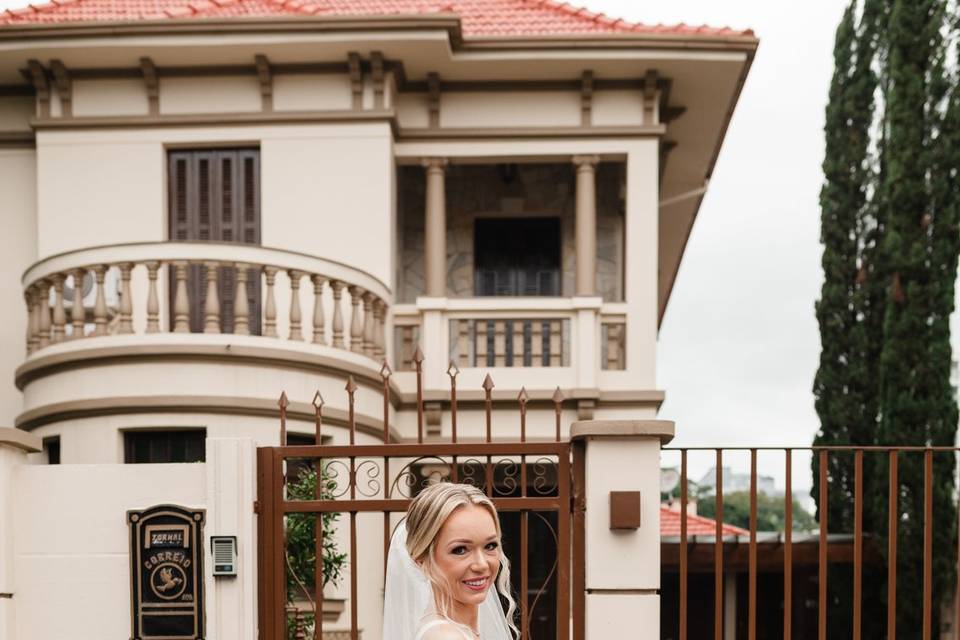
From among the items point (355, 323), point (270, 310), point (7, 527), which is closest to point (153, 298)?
point (270, 310)

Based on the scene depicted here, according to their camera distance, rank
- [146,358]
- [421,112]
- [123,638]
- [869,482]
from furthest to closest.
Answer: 1. [869,482]
2. [421,112]
3. [146,358]
4. [123,638]

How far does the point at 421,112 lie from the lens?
38.8 feet

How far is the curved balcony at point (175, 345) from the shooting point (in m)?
9.12

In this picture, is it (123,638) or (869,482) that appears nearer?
(123,638)

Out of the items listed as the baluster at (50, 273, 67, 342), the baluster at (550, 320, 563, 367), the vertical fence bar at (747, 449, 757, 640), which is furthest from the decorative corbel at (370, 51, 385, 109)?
the vertical fence bar at (747, 449, 757, 640)

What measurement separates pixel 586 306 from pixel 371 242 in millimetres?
2261

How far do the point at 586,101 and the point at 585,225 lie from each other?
132cm

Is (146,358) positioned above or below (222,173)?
below

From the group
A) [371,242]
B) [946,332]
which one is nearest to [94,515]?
[371,242]

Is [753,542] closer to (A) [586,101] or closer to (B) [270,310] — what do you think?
(B) [270,310]

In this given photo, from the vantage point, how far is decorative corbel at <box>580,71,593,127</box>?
11.5 m

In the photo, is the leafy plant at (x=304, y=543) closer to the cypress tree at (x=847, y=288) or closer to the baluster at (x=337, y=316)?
the baluster at (x=337, y=316)

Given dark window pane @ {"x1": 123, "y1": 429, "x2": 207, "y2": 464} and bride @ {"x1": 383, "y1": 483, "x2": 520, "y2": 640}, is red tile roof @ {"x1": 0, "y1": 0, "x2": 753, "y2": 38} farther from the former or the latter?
bride @ {"x1": 383, "y1": 483, "x2": 520, "y2": 640}

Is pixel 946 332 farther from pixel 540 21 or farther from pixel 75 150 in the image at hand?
pixel 75 150
